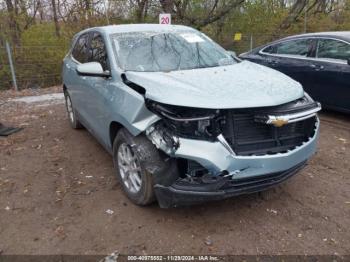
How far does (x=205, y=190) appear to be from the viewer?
2.84 m

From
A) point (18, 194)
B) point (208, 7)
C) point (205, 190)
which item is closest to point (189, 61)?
point (205, 190)

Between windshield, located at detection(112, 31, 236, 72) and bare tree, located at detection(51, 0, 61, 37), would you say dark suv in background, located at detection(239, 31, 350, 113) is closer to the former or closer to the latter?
windshield, located at detection(112, 31, 236, 72)

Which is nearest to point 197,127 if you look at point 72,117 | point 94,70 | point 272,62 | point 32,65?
point 94,70

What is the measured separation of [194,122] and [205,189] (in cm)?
55

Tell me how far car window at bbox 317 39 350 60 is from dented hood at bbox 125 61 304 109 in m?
2.63

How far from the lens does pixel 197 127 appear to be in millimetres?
2891

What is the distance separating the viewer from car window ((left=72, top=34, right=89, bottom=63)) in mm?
5025

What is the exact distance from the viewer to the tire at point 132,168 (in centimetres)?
316

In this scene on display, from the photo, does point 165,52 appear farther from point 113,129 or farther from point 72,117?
point 72,117

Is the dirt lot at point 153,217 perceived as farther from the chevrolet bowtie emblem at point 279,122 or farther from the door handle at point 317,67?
the door handle at point 317,67

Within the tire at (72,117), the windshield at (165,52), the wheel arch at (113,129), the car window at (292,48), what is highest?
the windshield at (165,52)

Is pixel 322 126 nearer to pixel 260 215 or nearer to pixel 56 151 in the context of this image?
pixel 260 215


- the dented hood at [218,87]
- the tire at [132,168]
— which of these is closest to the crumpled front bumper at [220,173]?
the tire at [132,168]

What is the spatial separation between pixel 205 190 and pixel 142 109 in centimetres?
89
